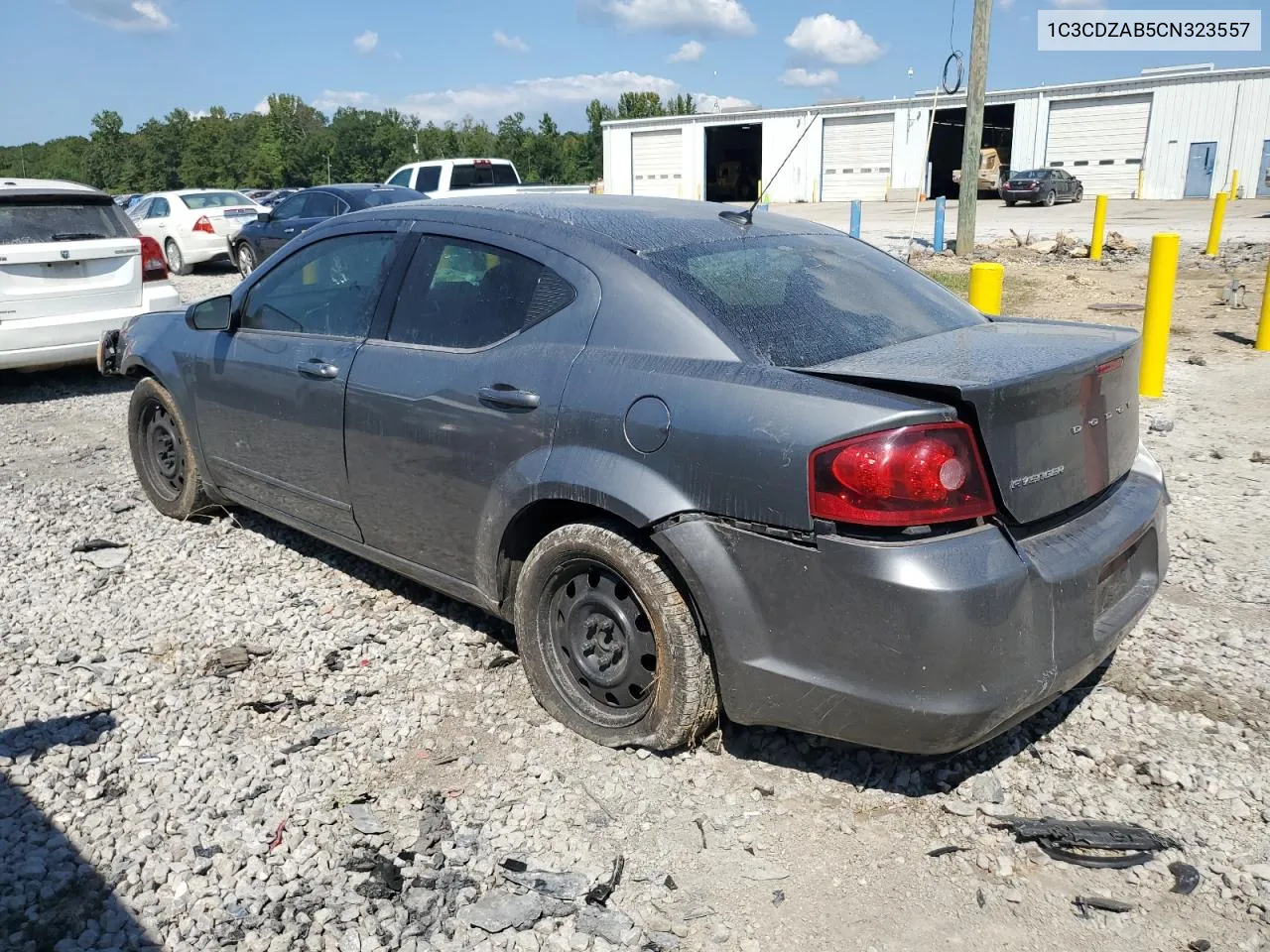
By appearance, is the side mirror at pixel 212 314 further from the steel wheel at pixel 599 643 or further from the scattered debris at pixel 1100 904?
the scattered debris at pixel 1100 904

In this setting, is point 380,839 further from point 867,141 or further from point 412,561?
point 867,141

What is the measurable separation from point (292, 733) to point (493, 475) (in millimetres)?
1108

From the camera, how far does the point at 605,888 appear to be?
2666 millimetres

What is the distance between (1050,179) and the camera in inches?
1538

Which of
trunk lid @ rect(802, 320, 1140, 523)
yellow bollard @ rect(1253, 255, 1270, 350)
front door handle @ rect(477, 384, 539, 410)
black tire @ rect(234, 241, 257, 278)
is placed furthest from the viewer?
black tire @ rect(234, 241, 257, 278)

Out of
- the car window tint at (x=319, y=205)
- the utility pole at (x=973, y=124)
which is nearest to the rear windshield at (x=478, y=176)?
the car window tint at (x=319, y=205)

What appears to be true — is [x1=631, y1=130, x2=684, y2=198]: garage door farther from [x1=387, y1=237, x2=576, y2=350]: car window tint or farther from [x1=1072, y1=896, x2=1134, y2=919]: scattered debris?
[x1=1072, y1=896, x2=1134, y2=919]: scattered debris

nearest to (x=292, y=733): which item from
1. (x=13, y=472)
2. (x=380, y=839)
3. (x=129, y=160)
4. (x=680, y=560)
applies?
(x=380, y=839)

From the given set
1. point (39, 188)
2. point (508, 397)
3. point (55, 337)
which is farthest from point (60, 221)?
point (508, 397)

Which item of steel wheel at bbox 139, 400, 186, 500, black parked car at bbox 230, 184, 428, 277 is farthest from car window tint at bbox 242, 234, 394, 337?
black parked car at bbox 230, 184, 428, 277

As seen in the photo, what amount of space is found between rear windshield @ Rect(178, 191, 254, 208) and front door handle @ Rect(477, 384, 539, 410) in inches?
736

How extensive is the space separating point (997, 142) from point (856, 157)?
8.34 meters

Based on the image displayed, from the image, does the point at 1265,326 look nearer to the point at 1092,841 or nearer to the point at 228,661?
the point at 1092,841

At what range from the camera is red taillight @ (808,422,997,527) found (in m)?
2.53
